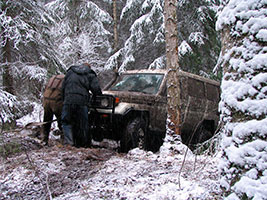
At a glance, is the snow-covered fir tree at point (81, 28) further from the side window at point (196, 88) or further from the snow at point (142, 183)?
the snow at point (142, 183)

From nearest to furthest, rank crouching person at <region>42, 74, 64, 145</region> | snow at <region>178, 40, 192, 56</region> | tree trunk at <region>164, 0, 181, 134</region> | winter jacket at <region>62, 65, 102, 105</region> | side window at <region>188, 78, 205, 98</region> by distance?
tree trunk at <region>164, 0, 181, 134</region> < winter jacket at <region>62, 65, 102, 105</region> < crouching person at <region>42, 74, 64, 145</region> < side window at <region>188, 78, 205, 98</region> < snow at <region>178, 40, 192, 56</region>

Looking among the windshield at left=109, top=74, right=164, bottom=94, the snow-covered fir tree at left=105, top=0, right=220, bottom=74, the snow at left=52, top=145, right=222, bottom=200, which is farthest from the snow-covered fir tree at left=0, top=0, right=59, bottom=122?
the snow at left=52, top=145, right=222, bottom=200

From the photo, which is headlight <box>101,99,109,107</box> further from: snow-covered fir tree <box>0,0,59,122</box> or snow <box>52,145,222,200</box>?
snow-covered fir tree <box>0,0,59,122</box>

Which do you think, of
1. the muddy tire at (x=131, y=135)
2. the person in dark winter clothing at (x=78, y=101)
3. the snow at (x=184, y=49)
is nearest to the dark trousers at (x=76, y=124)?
the person in dark winter clothing at (x=78, y=101)

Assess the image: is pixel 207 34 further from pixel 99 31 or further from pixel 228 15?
pixel 228 15

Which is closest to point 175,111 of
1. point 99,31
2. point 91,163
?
point 91,163

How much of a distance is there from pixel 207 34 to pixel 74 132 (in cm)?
959

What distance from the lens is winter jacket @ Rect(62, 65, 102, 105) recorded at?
492cm

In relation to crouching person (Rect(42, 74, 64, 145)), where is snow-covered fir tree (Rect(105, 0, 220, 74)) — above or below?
above

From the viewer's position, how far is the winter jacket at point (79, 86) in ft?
16.1

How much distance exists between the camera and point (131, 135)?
491cm

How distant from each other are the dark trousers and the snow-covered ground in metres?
1.03

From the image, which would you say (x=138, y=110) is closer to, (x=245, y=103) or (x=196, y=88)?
(x=196, y=88)

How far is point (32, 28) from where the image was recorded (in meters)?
8.23
